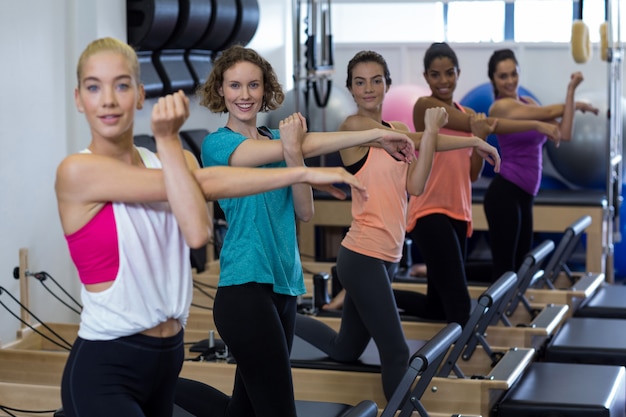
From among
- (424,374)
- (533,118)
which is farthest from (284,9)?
(424,374)

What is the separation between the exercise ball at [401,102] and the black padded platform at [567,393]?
1296mm

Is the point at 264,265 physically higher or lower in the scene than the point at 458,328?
higher

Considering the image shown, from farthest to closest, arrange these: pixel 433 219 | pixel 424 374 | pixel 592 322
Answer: pixel 592 322 < pixel 433 219 < pixel 424 374

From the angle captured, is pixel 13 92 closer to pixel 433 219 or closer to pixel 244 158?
pixel 433 219

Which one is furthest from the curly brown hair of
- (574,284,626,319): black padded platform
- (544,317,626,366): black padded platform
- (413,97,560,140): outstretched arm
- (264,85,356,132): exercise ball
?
(574,284,626,319): black padded platform

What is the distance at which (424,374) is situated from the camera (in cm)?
320

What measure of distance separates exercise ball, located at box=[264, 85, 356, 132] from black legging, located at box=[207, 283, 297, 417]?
2772 mm

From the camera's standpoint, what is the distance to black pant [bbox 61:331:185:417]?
1.98 metres

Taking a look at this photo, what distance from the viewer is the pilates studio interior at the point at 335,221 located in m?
3.80

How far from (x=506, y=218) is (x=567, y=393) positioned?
70.6 inches

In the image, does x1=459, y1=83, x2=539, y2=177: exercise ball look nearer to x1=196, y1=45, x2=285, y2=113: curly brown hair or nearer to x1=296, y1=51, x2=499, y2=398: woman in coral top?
x1=296, y1=51, x2=499, y2=398: woman in coral top

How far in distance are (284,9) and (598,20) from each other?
228 cm

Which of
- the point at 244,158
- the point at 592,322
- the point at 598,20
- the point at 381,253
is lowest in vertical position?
the point at 592,322

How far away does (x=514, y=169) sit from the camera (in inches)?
206
